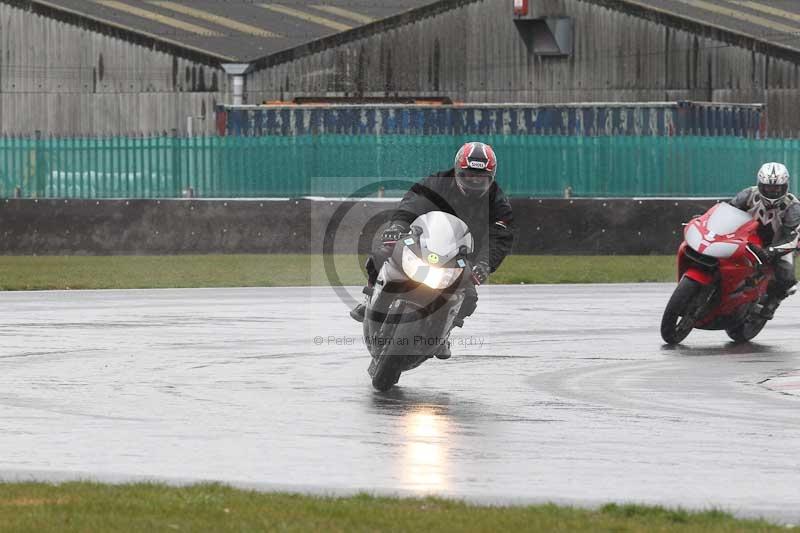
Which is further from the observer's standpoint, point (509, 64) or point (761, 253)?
point (509, 64)

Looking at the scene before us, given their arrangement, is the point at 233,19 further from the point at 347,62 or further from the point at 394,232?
the point at 394,232

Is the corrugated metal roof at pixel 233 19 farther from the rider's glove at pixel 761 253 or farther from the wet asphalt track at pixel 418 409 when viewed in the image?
the rider's glove at pixel 761 253

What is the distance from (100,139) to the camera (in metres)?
32.5

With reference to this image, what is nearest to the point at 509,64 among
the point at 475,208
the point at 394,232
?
the point at 475,208

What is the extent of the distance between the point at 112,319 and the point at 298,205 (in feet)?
36.1

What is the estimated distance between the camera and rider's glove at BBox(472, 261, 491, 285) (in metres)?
13.0

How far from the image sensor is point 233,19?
5247cm

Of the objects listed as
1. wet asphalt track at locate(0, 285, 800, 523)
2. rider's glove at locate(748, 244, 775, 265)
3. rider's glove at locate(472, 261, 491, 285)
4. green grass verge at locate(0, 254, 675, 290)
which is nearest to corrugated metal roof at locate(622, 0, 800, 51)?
green grass verge at locate(0, 254, 675, 290)

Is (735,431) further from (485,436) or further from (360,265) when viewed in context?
(360,265)

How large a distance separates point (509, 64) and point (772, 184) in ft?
109

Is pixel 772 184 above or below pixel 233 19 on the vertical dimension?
below

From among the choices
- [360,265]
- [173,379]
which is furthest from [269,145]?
[173,379]

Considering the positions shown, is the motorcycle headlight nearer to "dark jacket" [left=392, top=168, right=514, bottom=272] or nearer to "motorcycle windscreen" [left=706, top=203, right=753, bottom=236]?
"dark jacket" [left=392, top=168, right=514, bottom=272]

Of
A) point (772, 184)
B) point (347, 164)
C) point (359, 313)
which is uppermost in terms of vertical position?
point (347, 164)
